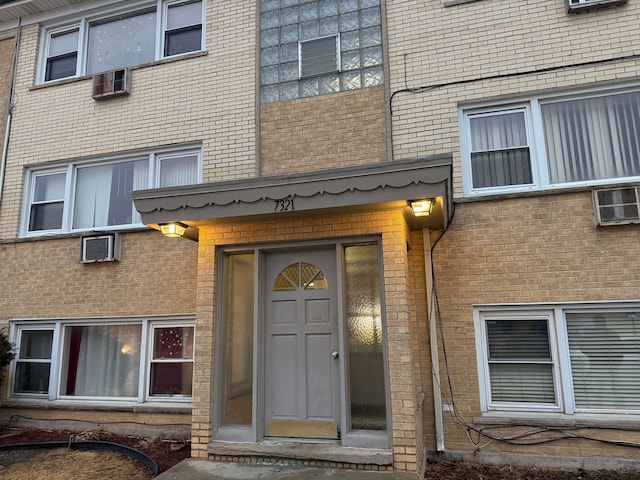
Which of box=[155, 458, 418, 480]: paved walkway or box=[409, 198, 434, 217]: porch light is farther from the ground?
box=[409, 198, 434, 217]: porch light

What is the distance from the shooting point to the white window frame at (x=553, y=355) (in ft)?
18.0

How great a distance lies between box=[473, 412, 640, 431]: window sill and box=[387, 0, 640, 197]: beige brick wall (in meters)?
2.92

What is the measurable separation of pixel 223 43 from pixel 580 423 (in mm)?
7663

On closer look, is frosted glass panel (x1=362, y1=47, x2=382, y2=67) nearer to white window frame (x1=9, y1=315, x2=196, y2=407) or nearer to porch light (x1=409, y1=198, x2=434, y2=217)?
porch light (x1=409, y1=198, x2=434, y2=217)

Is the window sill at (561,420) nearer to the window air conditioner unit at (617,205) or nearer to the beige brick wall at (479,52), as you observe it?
the window air conditioner unit at (617,205)

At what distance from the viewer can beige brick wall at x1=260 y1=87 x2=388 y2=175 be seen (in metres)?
6.78

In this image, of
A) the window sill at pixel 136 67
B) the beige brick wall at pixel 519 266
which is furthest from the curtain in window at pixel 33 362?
the beige brick wall at pixel 519 266

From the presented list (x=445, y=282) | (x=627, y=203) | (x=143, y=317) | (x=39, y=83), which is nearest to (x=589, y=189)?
(x=627, y=203)

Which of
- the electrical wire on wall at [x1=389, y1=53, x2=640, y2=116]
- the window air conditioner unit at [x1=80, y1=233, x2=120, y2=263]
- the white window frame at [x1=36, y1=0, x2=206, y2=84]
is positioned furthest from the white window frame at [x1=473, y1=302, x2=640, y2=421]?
the white window frame at [x1=36, y1=0, x2=206, y2=84]

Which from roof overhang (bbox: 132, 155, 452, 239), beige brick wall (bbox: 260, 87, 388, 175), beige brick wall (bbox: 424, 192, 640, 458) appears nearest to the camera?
roof overhang (bbox: 132, 155, 452, 239)

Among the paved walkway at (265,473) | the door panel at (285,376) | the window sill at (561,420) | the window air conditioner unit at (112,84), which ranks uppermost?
the window air conditioner unit at (112,84)

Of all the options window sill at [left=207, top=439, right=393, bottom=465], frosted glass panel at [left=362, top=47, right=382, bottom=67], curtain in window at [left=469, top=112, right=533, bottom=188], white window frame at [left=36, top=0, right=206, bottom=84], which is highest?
white window frame at [left=36, top=0, right=206, bottom=84]

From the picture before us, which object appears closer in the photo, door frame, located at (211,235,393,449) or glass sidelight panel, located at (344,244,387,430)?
door frame, located at (211,235,393,449)

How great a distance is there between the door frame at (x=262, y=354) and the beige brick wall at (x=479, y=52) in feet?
6.77
